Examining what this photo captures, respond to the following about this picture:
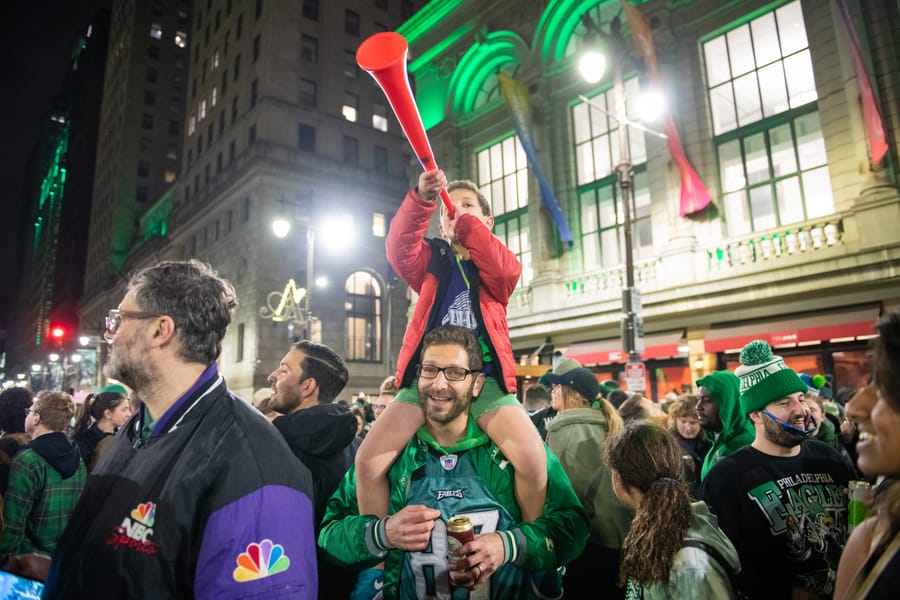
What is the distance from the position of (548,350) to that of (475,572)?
18.7 m

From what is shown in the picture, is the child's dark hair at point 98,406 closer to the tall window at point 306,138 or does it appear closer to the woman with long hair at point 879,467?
the woman with long hair at point 879,467

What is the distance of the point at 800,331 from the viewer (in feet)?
48.2

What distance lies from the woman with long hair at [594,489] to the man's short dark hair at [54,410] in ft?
14.6

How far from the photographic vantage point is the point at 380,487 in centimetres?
291

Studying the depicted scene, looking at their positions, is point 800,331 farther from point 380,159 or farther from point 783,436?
point 380,159

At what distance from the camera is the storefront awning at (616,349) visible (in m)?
17.3

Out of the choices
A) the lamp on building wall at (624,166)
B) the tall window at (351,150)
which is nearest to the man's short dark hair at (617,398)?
the lamp on building wall at (624,166)

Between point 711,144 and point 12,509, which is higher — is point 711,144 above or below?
above

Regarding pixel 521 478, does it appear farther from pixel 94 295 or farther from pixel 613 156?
pixel 94 295

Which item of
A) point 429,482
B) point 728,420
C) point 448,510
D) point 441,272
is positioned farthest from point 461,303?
point 728,420

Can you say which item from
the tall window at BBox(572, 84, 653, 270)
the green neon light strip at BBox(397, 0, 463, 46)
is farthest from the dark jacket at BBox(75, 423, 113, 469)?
the green neon light strip at BBox(397, 0, 463, 46)

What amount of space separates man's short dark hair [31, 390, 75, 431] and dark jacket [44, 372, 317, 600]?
3.21 metres

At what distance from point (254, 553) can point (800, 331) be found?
1646 centimetres

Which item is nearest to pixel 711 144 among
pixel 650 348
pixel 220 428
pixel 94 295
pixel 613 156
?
pixel 613 156
